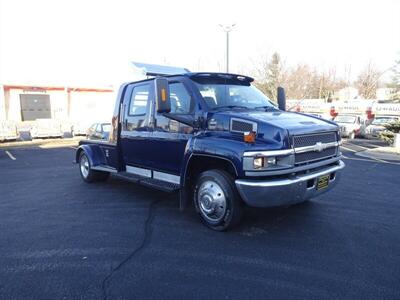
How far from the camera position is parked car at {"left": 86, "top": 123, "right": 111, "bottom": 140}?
23.8ft

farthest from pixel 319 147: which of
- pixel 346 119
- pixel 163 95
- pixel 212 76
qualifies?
pixel 346 119

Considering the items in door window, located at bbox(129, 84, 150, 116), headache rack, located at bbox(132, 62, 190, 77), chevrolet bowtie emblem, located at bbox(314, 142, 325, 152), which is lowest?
chevrolet bowtie emblem, located at bbox(314, 142, 325, 152)

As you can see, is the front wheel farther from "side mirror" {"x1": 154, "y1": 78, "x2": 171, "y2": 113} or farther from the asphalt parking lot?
"side mirror" {"x1": 154, "y1": 78, "x2": 171, "y2": 113}

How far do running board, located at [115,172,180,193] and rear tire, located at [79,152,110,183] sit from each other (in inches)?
54.1

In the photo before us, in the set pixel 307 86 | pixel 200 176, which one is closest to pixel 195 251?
pixel 200 176

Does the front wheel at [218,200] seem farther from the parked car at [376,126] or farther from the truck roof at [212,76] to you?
the parked car at [376,126]

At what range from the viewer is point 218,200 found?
4.68 m

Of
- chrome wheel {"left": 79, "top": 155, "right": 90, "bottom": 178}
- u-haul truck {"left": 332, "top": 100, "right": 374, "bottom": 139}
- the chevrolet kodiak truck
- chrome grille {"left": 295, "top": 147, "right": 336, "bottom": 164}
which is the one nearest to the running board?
the chevrolet kodiak truck

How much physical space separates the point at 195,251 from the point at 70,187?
14.7ft

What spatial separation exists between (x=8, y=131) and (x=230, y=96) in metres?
17.5

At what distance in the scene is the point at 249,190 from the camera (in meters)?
4.21

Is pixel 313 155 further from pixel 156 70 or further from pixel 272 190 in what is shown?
pixel 156 70

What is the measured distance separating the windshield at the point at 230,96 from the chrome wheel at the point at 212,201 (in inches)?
45.6

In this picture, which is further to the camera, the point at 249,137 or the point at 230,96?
the point at 230,96
